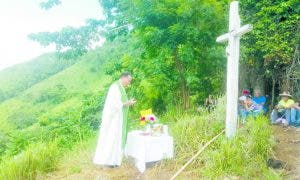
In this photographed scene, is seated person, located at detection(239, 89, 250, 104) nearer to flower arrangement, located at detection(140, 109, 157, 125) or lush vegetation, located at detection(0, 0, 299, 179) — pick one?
lush vegetation, located at detection(0, 0, 299, 179)

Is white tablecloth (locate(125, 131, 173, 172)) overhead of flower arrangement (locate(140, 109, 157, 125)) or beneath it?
beneath

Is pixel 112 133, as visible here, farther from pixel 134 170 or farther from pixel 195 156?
pixel 195 156

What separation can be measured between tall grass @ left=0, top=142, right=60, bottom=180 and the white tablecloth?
156 cm

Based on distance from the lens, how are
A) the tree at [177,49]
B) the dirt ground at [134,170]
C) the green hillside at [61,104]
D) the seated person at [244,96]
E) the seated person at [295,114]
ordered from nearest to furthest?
the dirt ground at [134,170], the seated person at [295,114], the tree at [177,49], the seated person at [244,96], the green hillside at [61,104]

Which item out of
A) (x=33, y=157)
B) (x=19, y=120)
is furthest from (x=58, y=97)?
(x=33, y=157)

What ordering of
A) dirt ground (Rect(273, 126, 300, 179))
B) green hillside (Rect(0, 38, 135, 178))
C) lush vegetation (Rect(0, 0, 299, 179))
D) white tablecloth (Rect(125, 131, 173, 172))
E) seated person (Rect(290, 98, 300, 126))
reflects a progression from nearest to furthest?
dirt ground (Rect(273, 126, 300, 179)), lush vegetation (Rect(0, 0, 299, 179)), white tablecloth (Rect(125, 131, 173, 172)), seated person (Rect(290, 98, 300, 126)), green hillside (Rect(0, 38, 135, 178))

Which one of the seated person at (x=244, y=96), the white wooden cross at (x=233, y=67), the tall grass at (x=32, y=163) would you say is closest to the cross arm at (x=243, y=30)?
the white wooden cross at (x=233, y=67)

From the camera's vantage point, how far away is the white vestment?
7.14 metres

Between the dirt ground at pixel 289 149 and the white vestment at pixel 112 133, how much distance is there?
2.73 m

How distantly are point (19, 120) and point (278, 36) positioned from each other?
95.0ft

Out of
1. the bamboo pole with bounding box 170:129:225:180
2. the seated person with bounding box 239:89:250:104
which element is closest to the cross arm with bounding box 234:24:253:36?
the bamboo pole with bounding box 170:129:225:180

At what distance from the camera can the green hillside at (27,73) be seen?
4891 cm

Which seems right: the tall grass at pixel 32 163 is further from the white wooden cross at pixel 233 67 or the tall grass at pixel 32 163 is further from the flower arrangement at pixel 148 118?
the white wooden cross at pixel 233 67

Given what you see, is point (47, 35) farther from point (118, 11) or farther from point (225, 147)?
point (225, 147)
